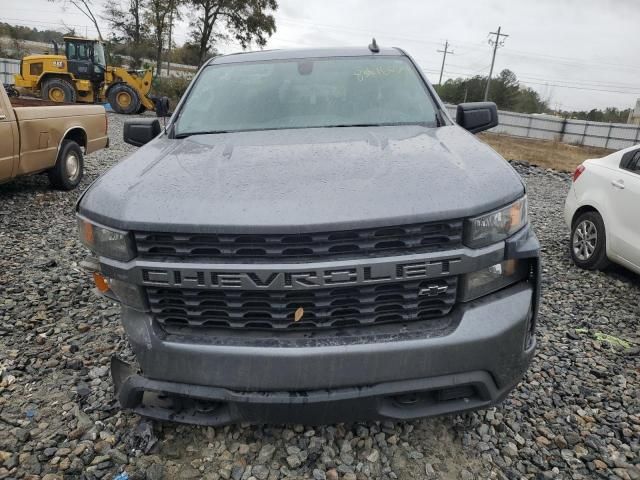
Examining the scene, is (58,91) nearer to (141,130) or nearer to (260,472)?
(141,130)

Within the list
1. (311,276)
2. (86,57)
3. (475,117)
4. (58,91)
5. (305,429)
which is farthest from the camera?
(86,57)

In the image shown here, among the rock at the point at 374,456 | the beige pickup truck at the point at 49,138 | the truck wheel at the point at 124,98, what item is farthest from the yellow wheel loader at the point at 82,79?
the rock at the point at 374,456

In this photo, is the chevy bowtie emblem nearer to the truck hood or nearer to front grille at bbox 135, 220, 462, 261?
front grille at bbox 135, 220, 462, 261

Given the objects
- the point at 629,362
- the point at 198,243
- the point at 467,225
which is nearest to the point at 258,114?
the point at 198,243

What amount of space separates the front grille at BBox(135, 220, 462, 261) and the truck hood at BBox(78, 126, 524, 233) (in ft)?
0.12

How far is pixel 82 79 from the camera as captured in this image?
18625 mm

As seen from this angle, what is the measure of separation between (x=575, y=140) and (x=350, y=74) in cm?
3668

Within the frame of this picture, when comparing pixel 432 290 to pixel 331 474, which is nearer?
pixel 432 290

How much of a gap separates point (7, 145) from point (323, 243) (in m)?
5.65

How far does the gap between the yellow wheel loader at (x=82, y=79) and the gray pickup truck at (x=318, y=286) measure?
17.6 metres

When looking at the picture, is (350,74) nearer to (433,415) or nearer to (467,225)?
(467,225)

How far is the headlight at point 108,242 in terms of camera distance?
72.6 inches

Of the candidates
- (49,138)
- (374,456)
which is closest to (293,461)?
(374,456)

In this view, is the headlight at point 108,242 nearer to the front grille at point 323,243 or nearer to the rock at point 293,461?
the front grille at point 323,243
